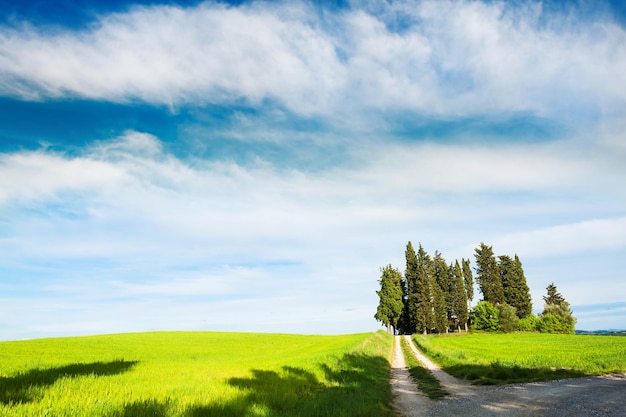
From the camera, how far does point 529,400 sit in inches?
520

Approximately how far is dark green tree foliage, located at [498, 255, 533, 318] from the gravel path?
262ft

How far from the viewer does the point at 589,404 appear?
11977 millimetres

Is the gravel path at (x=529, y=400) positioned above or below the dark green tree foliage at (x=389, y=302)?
below

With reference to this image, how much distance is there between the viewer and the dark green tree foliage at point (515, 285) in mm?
87750

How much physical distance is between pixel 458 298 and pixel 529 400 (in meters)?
81.0

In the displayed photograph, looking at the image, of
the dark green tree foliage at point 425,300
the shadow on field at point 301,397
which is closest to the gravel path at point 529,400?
the shadow on field at point 301,397

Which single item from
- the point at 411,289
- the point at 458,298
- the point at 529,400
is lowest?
the point at 529,400

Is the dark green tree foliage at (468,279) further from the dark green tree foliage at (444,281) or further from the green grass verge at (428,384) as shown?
the green grass verge at (428,384)

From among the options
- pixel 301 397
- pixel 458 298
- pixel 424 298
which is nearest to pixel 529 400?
pixel 301 397

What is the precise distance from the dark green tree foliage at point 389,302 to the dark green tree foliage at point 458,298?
12.3 meters

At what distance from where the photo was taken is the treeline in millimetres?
82375

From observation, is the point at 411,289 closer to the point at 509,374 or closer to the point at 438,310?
the point at 438,310

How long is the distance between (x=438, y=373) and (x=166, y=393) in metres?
17.5

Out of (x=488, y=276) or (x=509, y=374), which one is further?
(x=488, y=276)
